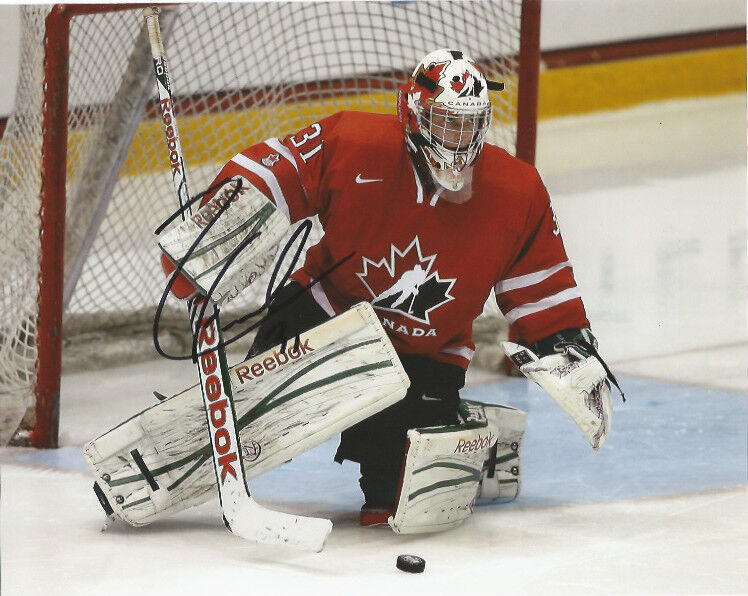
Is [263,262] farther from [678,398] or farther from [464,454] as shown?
[678,398]

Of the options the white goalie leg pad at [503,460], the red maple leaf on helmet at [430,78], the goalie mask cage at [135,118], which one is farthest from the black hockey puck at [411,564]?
the goalie mask cage at [135,118]

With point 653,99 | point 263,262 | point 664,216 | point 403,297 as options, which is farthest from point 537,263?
point 653,99

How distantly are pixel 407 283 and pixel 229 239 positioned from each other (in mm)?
311

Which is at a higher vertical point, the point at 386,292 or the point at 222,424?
the point at 386,292

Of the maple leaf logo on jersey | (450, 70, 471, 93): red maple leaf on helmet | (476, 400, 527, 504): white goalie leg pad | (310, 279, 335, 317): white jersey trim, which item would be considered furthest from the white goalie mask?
(476, 400, 527, 504): white goalie leg pad

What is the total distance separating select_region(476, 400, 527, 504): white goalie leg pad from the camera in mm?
2555

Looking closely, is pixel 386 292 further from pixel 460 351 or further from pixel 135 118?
pixel 135 118

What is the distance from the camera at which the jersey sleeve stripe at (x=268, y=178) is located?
7.54 feet

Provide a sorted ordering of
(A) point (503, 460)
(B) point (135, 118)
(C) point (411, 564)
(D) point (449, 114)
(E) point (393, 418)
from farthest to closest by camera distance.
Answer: (B) point (135, 118)
(A) point (503, 460)
(E) point (393, 418)
(D) point (449, 114)
(C) point (411, 564)

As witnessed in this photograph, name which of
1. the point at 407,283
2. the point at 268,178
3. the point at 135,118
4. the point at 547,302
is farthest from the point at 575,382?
the point at 135,118

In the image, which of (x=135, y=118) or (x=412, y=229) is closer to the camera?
(x=412, y=229)

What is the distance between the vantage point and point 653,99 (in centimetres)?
604

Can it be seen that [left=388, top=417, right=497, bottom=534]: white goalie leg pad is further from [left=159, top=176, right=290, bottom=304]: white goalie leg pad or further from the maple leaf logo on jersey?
[left=159, top=176, right=290, bottom=304]: white goalie leg pad

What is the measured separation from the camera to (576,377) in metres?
2.30
